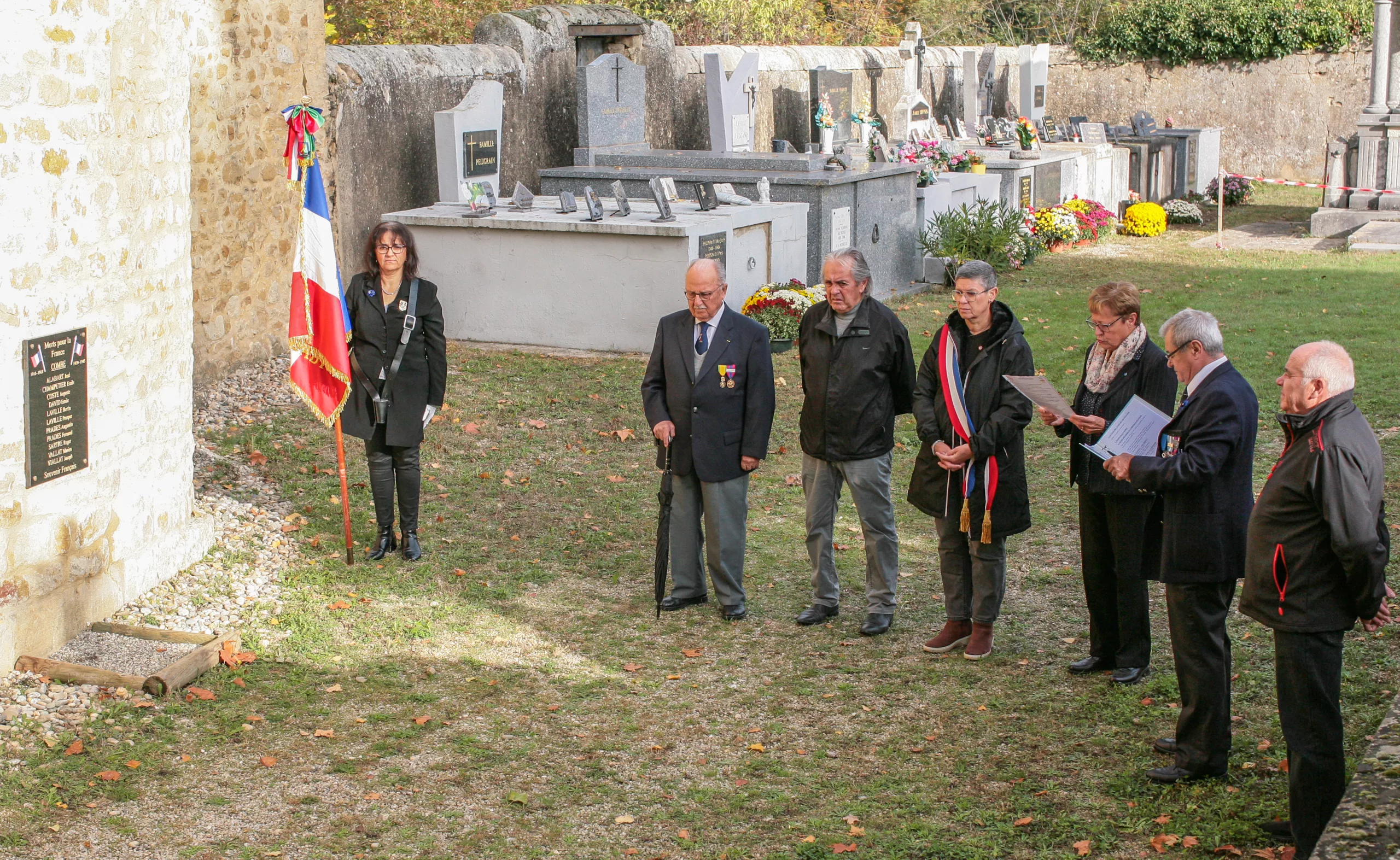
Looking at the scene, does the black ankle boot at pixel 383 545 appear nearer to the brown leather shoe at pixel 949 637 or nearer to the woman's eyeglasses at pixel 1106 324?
the brown leather shoe at pixel 949 637

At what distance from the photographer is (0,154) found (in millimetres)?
5703

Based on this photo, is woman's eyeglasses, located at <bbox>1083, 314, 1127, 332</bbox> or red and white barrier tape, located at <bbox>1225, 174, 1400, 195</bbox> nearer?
woman's eyeglasses, located at <bbox>1083, 314, 1127, 332</bbox>

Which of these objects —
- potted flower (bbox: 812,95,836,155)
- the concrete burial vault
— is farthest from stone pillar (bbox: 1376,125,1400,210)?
the concrete burial vault

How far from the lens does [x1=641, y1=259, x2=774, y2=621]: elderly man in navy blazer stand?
22.6 ft

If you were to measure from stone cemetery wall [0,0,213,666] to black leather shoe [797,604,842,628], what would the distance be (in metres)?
3.37

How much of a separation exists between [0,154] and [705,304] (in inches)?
126

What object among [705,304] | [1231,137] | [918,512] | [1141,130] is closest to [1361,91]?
[1231,137]

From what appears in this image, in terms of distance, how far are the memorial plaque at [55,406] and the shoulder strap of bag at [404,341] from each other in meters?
1.67

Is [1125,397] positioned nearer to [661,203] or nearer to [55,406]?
[55,406]

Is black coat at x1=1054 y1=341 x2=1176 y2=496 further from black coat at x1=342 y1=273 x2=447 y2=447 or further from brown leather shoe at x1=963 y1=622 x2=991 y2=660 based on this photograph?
black coat at x1=342 y1=273 x2=447 y2=447

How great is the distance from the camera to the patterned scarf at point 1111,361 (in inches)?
228

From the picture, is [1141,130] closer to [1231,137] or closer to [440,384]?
[1231,137]

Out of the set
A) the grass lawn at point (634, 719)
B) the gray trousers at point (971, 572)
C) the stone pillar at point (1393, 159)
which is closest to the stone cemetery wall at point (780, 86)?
the stone pillar at point (1393, 159)

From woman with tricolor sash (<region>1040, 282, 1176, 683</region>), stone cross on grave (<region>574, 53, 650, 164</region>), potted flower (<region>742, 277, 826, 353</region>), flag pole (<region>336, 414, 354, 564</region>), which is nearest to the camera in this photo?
woman with tricolor sash (<region>1040, 282, 1176, 683</region>)
